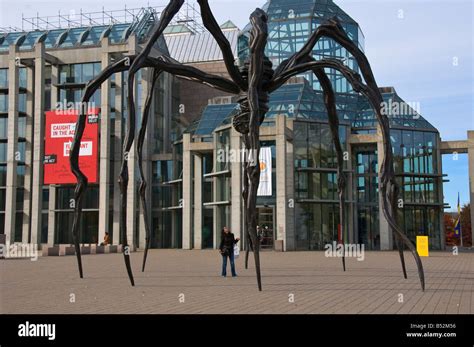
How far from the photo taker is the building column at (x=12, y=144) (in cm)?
4791

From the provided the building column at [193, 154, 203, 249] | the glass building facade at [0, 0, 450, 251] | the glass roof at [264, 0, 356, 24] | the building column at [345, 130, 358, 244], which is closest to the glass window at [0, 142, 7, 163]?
the glass building facade at [0, 0, 450, 251]

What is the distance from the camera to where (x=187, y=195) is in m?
44.2

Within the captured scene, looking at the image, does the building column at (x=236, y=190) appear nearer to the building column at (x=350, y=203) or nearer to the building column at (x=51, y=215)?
the building column at (x=350, y=203)

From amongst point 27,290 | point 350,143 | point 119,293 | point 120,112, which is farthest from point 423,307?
point 120,112

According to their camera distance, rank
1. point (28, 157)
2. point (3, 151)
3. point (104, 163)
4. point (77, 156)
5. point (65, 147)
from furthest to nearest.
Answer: point (3, 151), point (28, 157), point (104, 163), point (65, 147), point (77, 156)

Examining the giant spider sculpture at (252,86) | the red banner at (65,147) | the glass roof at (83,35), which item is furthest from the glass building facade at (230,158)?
the giant spider sculpture at (252,86)

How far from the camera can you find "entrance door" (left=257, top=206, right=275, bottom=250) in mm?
38219

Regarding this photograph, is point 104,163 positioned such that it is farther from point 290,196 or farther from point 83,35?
point 290,196

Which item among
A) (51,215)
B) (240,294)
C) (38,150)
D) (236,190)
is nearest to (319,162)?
(236,190)

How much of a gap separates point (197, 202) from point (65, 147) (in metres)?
12.3

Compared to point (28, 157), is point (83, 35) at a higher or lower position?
higher

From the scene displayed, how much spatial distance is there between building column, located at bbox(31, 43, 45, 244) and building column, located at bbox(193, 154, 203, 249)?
1395cm

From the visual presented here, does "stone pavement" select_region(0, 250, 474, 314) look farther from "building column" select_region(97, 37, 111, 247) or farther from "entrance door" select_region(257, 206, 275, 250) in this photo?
"building column" select_region(97, 37, 111, 247)

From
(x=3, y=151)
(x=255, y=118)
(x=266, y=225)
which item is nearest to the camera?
(x=255, y=118)
